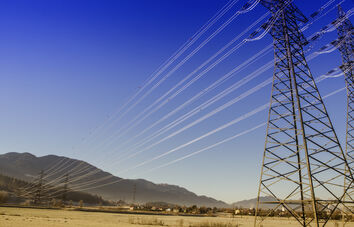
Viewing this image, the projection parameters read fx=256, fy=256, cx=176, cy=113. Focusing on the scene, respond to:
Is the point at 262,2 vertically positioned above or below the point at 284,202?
above

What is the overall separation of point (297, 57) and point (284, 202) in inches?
458

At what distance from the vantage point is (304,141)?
15.2 m

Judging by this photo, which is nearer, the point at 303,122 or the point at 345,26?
the point at 303,122

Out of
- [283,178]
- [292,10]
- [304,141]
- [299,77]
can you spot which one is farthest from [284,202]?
[292,10]

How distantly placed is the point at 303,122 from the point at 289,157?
2.93 metres

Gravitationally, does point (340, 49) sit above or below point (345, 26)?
below

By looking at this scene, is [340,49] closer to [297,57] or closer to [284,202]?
[297,57]

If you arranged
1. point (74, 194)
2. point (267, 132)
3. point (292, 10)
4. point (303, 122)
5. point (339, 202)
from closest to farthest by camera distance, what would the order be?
point (339, 202) < point (303, 122) < point (267, 132) < point (292, 10) < point (74, 194)

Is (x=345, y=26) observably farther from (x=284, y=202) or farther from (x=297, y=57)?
(x=284, y=202)

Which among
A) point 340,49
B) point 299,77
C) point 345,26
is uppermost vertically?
point 345,26

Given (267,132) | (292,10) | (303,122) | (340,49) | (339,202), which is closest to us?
(339,202)

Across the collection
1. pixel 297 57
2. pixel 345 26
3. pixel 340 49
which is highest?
pixel 345 26

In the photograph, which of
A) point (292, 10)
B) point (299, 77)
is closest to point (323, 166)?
point (299, 77)

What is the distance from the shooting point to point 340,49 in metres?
27.3
